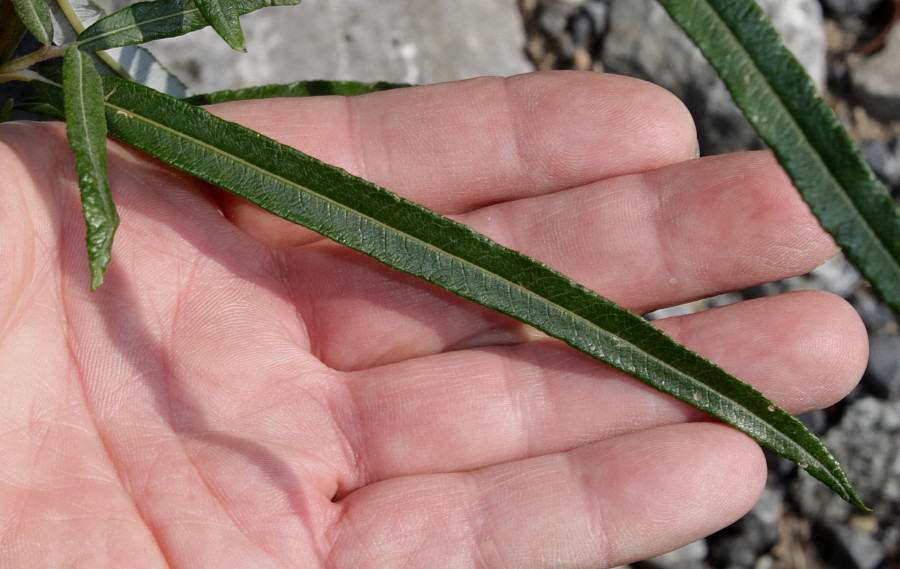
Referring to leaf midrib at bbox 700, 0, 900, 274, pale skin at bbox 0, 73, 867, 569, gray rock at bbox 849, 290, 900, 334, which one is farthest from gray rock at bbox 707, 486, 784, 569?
leaf midrib at bbox 700, 0, 900, 274

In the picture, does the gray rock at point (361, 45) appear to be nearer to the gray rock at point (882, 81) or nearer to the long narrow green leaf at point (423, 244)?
the long narrow green leaf at point (423, 244)

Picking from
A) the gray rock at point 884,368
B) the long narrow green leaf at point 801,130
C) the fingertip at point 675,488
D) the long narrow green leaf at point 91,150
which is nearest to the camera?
the long narrow green leaf at point 801,130

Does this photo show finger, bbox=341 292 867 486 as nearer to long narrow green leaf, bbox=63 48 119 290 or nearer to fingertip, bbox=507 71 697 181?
fingertip, bbox=507 71 697 181

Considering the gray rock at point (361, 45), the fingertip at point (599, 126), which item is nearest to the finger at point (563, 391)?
the fingertip at point (599, 126)

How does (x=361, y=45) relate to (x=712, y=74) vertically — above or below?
above

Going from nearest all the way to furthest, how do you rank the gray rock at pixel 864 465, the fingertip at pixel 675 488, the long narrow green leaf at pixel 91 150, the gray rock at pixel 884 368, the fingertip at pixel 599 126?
the long narrow green leaf at pixel 91 150 → the fingertip at pixel 675 488 → the fingertip at pixel 599 126 → the gray rock at pixel 864 465 → the gray rock at pixel 884 368

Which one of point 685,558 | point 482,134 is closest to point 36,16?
point 482,134

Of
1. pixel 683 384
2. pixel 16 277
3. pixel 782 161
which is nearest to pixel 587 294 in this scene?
pixel 683 384

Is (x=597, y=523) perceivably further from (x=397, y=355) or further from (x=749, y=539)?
(x=749, y=539)
